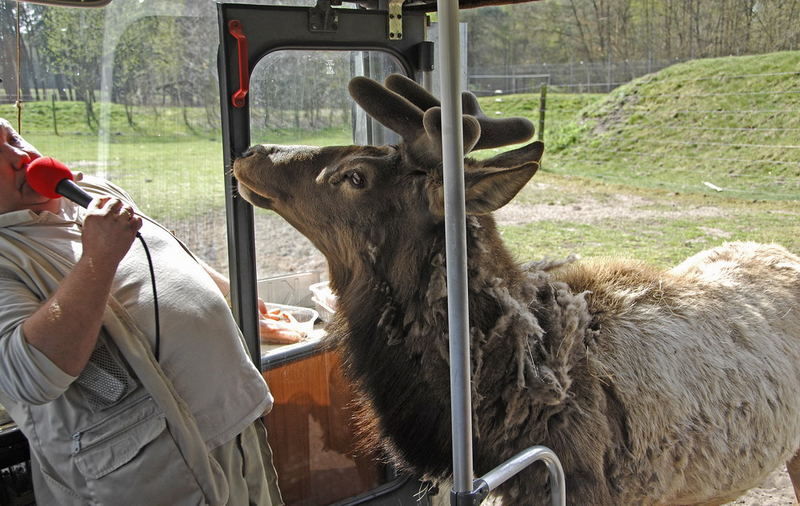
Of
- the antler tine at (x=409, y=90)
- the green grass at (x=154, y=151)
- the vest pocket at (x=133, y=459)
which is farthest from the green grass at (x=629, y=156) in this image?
the vest pocket at (x=133, y=459)

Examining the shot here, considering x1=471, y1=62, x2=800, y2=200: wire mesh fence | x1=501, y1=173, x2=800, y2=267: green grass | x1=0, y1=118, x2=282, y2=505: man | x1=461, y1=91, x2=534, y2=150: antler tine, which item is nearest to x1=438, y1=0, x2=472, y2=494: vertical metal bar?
x1=0, y1=118, x2=282, y2=505: man

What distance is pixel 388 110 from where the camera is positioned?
2590mm

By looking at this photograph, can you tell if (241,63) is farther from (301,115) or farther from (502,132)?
(502,132)

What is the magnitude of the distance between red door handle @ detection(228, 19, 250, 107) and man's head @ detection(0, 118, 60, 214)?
74cm

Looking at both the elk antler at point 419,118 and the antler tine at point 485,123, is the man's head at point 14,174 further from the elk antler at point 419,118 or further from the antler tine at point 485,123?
the antler tine at point 485,123

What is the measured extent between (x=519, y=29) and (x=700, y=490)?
86.1ft

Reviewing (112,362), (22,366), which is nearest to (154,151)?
(112,362)

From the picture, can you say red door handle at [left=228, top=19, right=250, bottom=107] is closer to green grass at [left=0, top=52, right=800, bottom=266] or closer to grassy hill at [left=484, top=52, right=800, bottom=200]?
green grass at [left=0, top=52, right=800, bottom=266]

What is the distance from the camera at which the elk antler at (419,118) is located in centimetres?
227

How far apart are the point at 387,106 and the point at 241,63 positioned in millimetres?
561

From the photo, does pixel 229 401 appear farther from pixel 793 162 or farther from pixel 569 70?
pixel 569 70

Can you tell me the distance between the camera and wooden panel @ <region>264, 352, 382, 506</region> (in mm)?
3092

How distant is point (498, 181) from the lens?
224cm

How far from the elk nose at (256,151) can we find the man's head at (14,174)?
0.73 meters
